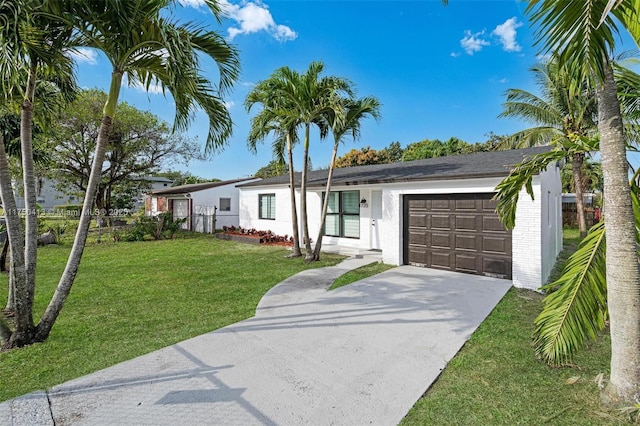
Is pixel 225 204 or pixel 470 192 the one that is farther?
pixel 225 204

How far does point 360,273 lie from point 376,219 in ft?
12.2

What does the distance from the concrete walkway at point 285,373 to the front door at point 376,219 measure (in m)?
5.88

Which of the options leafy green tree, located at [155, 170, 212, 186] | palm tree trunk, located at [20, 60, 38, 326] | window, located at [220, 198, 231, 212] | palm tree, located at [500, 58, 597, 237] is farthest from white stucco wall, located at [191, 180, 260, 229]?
leafy green tree, located at [155, 170, 212, 186]

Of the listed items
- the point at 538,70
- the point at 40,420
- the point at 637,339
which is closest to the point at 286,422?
the point at 40,420

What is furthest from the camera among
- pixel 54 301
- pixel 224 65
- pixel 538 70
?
pixel 538 70

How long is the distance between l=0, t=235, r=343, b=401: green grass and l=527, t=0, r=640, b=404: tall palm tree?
4752 mm

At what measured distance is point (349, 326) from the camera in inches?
187

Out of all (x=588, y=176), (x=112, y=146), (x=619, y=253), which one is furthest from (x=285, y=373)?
(x=588, y=176)

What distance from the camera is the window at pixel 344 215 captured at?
12188 millimetres

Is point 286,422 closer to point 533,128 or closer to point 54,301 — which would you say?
point 54,301

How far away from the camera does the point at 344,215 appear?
41.3 feet

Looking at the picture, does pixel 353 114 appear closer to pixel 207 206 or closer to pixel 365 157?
pixel 207 206

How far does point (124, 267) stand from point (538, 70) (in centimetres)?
1837

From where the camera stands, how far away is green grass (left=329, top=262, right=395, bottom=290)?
7469 mm
